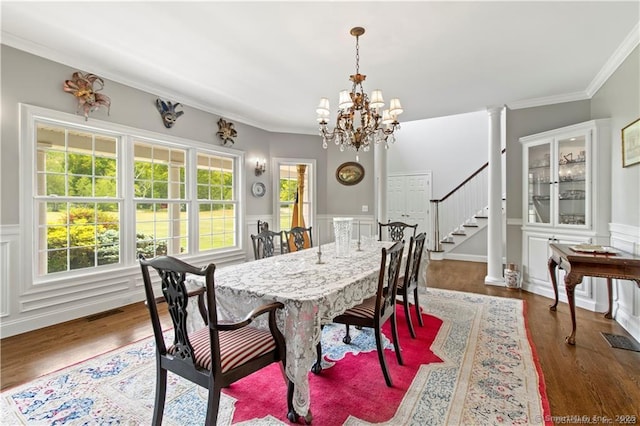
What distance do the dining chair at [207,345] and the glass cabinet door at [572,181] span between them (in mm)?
4011

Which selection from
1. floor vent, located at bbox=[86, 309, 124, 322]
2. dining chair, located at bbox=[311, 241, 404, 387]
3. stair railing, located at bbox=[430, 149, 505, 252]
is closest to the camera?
dining chair, located at bbox=[311, 241, 404, 387]

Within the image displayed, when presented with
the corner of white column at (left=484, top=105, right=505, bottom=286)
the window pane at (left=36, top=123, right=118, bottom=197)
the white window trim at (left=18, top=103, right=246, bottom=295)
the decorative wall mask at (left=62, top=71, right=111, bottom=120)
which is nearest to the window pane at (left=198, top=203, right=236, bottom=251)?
the white window trim at (left=18, top=103, right=246, bottom=295)

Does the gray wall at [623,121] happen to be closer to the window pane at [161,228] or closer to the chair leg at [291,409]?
the chair leg at [291,409]

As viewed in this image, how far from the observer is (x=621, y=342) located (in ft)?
9.05

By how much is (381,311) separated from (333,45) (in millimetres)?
2385

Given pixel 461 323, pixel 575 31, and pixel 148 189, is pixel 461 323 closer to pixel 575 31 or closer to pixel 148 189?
pixel 575 31

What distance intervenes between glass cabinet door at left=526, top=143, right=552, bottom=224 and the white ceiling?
0.77m

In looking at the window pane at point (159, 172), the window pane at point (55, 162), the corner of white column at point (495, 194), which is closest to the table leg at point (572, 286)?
the corner of white column at point (495, 194)

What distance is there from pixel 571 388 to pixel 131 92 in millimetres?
5058

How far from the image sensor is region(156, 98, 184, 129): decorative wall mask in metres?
4.10

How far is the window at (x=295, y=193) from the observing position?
627 centimetres

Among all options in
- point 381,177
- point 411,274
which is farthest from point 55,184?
point 381,177

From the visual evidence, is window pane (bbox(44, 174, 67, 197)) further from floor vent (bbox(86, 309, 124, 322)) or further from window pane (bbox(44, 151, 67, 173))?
floor vent (bbox(86, 309, 124, 322))

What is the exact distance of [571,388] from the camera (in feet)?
6.76
